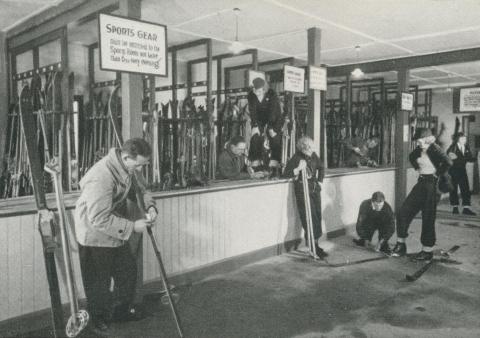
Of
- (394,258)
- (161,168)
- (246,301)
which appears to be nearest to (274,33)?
(161,168)

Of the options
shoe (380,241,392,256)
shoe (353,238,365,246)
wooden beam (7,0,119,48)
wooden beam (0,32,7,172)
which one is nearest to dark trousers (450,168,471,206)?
shoe (353,238,365,246)

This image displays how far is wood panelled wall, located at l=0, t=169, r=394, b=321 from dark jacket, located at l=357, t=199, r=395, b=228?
582mm

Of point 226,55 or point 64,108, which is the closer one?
point 64,108

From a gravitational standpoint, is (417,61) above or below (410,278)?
above

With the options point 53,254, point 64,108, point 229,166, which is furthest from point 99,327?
point 64,108

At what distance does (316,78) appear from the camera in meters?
5.77

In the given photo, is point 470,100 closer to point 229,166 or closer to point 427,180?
point 427,180

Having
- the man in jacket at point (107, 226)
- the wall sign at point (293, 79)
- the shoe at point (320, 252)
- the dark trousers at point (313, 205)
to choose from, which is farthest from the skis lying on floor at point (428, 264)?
the man in jacket at point (107, 226)

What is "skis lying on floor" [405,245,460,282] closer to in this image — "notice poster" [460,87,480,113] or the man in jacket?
the man in jacket

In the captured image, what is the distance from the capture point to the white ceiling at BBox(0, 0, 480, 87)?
15.9 feet

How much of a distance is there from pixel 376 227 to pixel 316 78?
211cm

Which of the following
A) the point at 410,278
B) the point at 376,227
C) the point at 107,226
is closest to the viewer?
the point at 107,226

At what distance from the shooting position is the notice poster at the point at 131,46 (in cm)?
341

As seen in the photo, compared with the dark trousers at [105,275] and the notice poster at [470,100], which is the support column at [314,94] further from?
the notice poster at [470,100]
